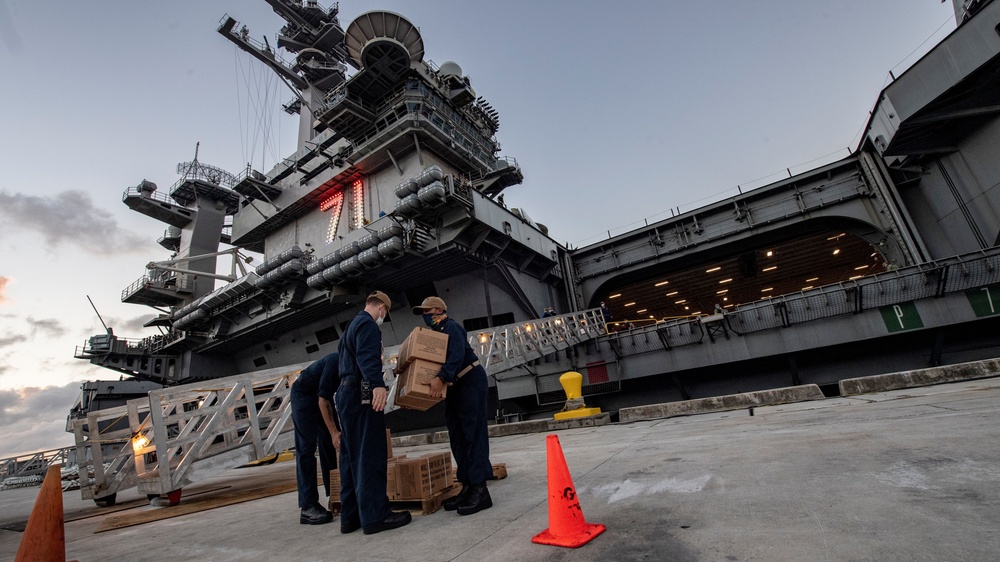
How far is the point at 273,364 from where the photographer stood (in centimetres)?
2845

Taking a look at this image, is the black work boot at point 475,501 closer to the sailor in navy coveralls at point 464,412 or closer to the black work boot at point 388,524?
the sailor in navy coveralls at point 464,412

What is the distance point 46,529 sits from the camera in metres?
2.51

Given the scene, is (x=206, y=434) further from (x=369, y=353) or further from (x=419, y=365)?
(x=419, y=365)

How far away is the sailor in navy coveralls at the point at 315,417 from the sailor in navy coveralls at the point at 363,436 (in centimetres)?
62

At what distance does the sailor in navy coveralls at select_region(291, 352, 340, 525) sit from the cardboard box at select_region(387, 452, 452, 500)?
2.92 feet

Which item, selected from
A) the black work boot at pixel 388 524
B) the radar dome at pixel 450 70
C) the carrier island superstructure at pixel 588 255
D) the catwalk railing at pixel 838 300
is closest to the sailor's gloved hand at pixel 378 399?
the black work boot at pixel 388 524

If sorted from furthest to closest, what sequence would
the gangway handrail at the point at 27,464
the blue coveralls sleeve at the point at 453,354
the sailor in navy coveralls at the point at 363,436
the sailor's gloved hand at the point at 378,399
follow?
the gangway handrail at the point at 27,464 → the blue coveralls sleeve at the point at 453,354 → the sailor's gloved hand at the point at 378,399 → the sailor in navy coveralls at the point at 363,436

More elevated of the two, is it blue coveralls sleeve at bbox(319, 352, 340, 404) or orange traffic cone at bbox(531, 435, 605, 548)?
blue coveralls sleeve at bbox(319, 352, 340, 404)

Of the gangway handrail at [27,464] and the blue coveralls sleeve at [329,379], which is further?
the gangway handrail at [27,464]

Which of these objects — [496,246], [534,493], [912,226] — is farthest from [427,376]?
[912,226]

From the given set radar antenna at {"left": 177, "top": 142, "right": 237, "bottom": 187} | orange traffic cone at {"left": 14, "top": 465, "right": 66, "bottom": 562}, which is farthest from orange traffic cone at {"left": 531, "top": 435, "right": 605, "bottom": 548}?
radar antenna at {"left": 177, "top": 142, "right": 237, "bottom": 187}

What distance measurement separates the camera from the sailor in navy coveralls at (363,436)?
121 inches

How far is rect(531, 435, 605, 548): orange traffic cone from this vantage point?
83.5 inches

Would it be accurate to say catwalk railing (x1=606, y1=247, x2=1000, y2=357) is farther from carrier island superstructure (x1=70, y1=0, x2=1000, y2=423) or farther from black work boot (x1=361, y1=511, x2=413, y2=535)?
black work boot (x1=361, y1=511, x2=413, y2=535)
